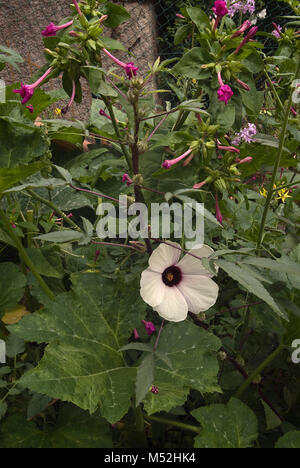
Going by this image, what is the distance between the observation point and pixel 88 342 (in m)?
0.71

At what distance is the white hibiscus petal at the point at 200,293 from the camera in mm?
643

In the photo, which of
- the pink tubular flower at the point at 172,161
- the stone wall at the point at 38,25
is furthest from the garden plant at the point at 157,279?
the stone wall at the point at 38,25

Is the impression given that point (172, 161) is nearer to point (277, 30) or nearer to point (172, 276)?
point (172, 276)

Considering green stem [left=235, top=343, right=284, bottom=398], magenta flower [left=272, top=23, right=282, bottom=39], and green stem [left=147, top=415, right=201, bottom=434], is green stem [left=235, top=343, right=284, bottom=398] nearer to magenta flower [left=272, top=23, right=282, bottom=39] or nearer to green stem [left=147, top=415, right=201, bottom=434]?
green stem [left=147, top=415, right=201, bottom=434]

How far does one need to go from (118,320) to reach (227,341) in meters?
0.22

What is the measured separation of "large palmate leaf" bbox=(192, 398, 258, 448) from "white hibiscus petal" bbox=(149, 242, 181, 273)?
21 centimetres

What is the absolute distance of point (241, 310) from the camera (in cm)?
86

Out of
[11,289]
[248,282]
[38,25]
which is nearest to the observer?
[248,282]

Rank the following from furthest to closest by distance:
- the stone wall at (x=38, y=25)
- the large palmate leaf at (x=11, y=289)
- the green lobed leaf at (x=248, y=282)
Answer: the stone wall at (x=38, y=25) → the large palmate leaf at (x=11, y=289) → the green lobed leaf at (x=248, y=282)

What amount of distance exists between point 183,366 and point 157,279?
14 cm

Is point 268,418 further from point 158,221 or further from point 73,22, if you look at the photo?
point 73,22


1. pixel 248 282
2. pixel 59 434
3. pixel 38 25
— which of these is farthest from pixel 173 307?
pixel 38 25

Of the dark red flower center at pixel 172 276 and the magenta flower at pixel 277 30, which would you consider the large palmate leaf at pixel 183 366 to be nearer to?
the dark red flower center at pixel 172 276

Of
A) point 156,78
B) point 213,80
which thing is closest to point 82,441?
point 213,80
